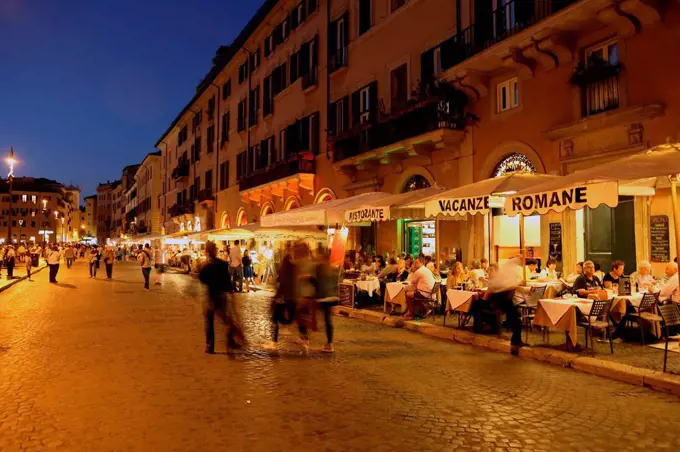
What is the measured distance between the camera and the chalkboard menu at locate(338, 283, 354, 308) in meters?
15.2

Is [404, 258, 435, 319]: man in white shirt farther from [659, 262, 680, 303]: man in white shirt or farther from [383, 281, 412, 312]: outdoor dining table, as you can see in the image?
[659, 262, 680, 303]: man in white shirt

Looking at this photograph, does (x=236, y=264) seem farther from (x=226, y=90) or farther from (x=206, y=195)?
(x=226, y=90)

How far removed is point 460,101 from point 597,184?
27.6 feet

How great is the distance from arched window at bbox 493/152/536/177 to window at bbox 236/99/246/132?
73.8 feet

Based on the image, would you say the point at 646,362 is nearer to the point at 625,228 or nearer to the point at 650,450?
the point at 650,450

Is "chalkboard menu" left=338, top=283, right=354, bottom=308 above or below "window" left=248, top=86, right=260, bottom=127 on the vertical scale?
below

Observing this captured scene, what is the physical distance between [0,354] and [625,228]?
1220cm

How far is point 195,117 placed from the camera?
4828 cm

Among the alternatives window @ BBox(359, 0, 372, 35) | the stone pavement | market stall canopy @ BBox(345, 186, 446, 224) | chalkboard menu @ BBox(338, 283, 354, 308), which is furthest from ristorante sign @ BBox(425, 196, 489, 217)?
window @ BBox(359, 0, 372, 35)

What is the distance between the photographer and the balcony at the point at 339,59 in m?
23.6

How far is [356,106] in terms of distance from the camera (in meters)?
22.7

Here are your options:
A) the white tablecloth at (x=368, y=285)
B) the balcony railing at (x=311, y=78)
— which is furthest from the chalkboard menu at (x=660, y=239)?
the balcony railing at (x=311, y=78)

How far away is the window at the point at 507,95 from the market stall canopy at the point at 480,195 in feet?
13.6

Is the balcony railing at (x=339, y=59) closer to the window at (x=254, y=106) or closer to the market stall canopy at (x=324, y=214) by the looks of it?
the market stall canopy at (x=324, y=214)
